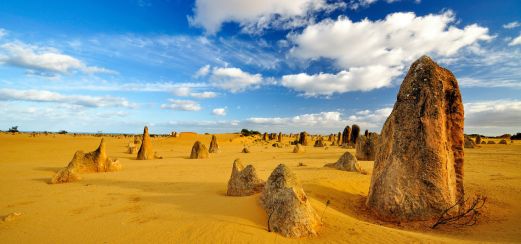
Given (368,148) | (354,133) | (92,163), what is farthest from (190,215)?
(354,133)

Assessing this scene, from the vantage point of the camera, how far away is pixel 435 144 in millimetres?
7316

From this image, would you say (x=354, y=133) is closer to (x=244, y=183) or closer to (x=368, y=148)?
(x=368, y=148)

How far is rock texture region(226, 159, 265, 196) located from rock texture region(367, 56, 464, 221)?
3074 mm

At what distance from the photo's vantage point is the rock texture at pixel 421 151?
23.5 feet

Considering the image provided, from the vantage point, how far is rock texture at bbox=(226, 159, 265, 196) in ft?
27.5

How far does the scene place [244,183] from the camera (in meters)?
8.46

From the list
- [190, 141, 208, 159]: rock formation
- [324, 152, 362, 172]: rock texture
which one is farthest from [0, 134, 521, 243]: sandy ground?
[190, 141, 208, 159]: rock formation

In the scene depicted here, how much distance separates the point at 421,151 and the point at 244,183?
4.59 meters

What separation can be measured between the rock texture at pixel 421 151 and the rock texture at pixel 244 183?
10.1 ft

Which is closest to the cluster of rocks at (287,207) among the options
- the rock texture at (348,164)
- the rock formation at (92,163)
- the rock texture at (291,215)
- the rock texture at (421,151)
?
the rock texture at (291,215)

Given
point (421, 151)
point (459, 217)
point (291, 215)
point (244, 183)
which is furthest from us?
point (244, 183)

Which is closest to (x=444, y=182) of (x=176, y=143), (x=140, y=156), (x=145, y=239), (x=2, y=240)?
(x=145, y=239)

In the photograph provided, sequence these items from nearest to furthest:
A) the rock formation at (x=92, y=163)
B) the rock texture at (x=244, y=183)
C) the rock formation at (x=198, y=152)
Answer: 1. the rock texture at (x=244, y=183)
2. the rock formation at (x=92, y=163)
3. the rock formation at (x=198, y=152)

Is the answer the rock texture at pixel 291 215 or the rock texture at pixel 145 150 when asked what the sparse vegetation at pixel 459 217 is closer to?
the rock texture at pixel 291 215
